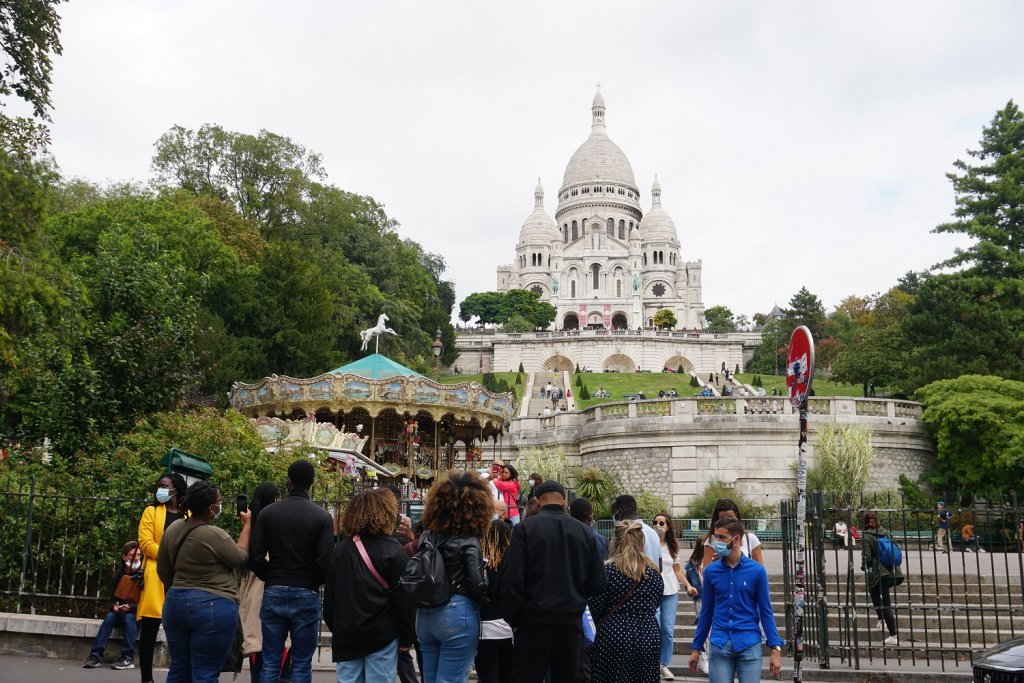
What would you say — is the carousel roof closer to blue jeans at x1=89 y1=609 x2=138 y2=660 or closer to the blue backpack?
blue jeans at x1=89 y1=609 x2=138 y2=660

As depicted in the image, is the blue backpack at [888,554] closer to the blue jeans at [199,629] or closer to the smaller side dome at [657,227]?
the blue jeans at [199,629]

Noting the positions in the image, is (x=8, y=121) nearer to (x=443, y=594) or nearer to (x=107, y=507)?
(x=107, y=507)

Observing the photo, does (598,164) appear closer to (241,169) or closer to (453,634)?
(241,169)

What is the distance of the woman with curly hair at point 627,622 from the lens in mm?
5789

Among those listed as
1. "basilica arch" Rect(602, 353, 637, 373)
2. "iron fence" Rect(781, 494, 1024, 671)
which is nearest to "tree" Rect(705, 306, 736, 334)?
"basilica arch" Rect(602, 353, 637, 373)

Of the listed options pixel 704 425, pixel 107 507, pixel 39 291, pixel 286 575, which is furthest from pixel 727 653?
pixel 704 425

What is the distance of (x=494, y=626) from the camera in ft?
18.8

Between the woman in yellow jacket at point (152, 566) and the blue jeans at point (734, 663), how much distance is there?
4.11 meters

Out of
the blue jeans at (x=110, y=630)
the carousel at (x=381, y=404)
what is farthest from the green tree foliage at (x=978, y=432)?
the blue jeans at (x=110, y=630)

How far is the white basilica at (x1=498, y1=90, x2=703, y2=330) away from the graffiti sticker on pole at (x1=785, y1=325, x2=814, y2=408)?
9635 centimetres

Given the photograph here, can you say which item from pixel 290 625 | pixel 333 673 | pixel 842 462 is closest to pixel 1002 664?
pixel 290 625

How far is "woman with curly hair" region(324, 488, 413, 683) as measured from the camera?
5449 millimetres

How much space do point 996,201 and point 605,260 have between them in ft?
250

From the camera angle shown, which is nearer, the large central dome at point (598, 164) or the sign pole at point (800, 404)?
the sign pole at point (800, 404)
